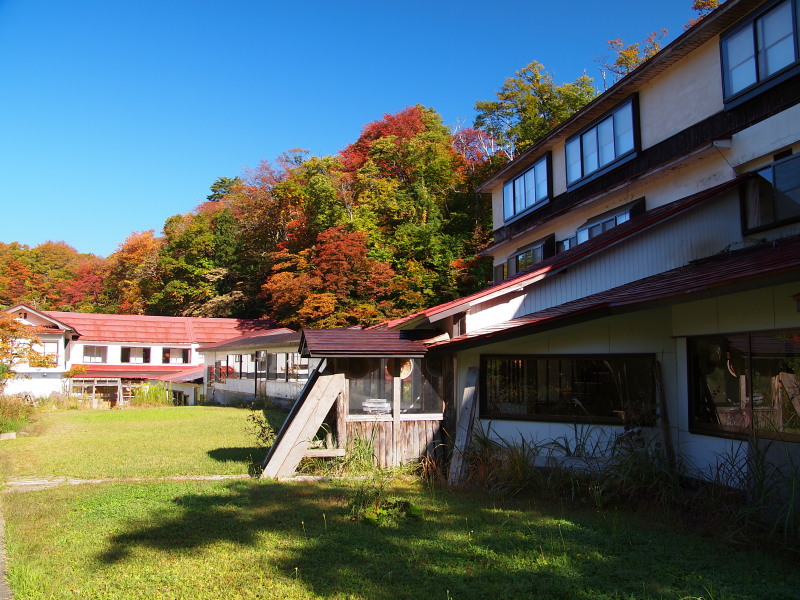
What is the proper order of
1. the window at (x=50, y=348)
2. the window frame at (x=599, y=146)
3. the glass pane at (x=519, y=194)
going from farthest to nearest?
the window at (x=50, y=348) < the glass pane at (x=519, y=194) < the window frame at (x=599, y=146)

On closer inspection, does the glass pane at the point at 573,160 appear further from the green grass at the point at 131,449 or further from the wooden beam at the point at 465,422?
the green grass at the point at 131,449

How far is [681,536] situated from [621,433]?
3.20 meters

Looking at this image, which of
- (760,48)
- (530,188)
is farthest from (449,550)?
(530,188)

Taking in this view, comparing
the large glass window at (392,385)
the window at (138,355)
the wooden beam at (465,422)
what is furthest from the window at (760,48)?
the window at (138,355)

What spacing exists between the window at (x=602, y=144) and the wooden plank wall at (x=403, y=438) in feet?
28.8

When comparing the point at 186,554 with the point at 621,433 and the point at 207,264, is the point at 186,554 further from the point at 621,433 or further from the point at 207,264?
the point at 207,264

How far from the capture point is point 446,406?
1247 centimetres

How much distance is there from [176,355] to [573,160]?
39878mm

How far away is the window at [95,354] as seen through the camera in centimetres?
4866

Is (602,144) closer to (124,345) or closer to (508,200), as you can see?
(508,200)

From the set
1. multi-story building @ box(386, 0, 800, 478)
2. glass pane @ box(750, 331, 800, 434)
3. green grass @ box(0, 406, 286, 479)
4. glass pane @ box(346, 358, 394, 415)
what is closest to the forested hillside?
green grass @ box(0, 406, 286, 479)

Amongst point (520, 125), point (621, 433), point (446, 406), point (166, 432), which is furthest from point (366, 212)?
point (621, 433)

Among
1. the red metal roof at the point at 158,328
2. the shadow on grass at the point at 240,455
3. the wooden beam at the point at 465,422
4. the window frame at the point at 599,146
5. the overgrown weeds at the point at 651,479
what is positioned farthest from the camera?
the red metal roof at the point at 158,328

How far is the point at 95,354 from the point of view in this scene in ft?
161
